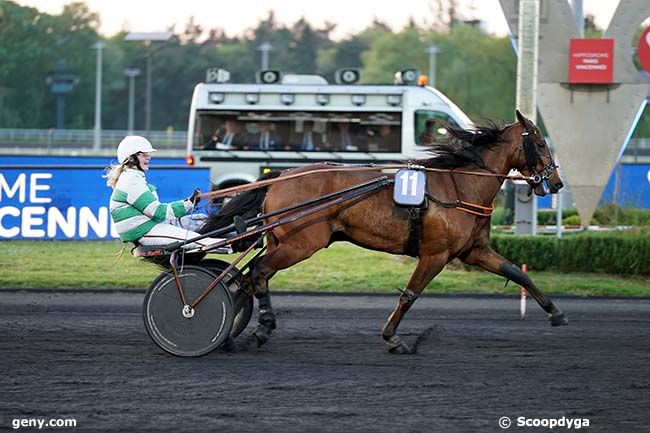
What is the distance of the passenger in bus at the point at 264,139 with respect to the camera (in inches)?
816

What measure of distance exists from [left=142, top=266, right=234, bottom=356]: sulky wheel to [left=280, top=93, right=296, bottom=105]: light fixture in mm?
13124

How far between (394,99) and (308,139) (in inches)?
71.6

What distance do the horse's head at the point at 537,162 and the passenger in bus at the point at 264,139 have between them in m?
12.4

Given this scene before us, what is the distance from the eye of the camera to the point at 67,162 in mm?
19906

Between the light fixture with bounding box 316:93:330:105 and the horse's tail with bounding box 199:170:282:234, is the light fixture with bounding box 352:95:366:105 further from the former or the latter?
the horse's tail with bounding box 199:170:282:234

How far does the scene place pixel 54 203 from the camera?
1506 centimetres

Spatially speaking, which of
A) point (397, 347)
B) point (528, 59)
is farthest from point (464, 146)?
point (528, 59)

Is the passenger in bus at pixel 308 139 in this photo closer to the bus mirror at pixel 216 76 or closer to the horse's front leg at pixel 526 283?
the bus mirror at pixel 216 76

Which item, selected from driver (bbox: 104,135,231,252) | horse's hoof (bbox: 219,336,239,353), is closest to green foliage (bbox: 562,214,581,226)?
horse's hoof (bbox: 219,336,239,353)

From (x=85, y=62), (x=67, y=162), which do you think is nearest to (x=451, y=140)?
(x=67, y=162)

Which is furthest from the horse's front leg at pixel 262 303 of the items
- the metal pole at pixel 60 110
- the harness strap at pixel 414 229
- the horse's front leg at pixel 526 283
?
the metal pole at pixel 60 110

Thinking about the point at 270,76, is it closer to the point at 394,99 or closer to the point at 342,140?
the point at 342,140

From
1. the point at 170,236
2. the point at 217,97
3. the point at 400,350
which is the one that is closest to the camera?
the point at 170,236

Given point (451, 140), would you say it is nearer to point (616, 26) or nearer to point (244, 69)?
point (616, 26)
